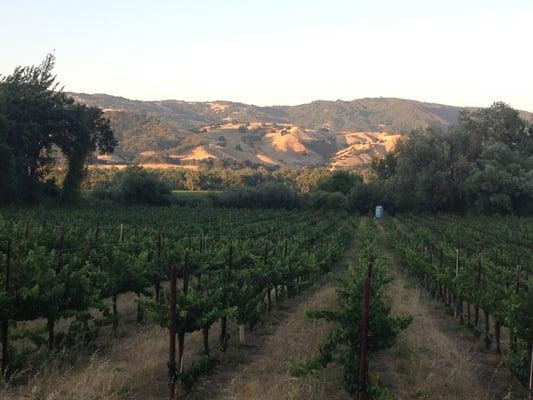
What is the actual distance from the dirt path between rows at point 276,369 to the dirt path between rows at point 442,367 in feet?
4.21

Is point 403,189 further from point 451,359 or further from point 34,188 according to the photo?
point 451,359

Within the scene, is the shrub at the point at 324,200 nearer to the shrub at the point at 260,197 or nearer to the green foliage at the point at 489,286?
the shrub at the point at 260,197

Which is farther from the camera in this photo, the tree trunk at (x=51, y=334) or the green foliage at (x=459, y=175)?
the green foliage at (x=459, y=175)

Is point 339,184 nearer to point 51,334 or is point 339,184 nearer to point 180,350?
point 51,334

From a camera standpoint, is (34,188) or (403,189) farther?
(403,189)

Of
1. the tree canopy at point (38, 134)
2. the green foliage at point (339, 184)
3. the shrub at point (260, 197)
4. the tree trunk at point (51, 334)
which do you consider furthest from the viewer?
the green foliage at point (339, 184)

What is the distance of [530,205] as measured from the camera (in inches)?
2645

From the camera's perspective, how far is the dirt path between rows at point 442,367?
10.6 meters

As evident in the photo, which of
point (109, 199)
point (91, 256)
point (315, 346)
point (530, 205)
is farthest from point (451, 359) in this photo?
point (109, 199)

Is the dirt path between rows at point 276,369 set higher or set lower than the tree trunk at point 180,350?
lower

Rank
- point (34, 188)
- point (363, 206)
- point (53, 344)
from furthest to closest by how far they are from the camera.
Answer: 1. point (363, 206)
2. point (34, 188)
3. point (53, 344)

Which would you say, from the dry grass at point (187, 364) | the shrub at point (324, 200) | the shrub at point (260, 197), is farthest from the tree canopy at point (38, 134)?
the dry grass at point (187, 364)

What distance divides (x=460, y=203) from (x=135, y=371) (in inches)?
2620

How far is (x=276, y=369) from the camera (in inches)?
457
